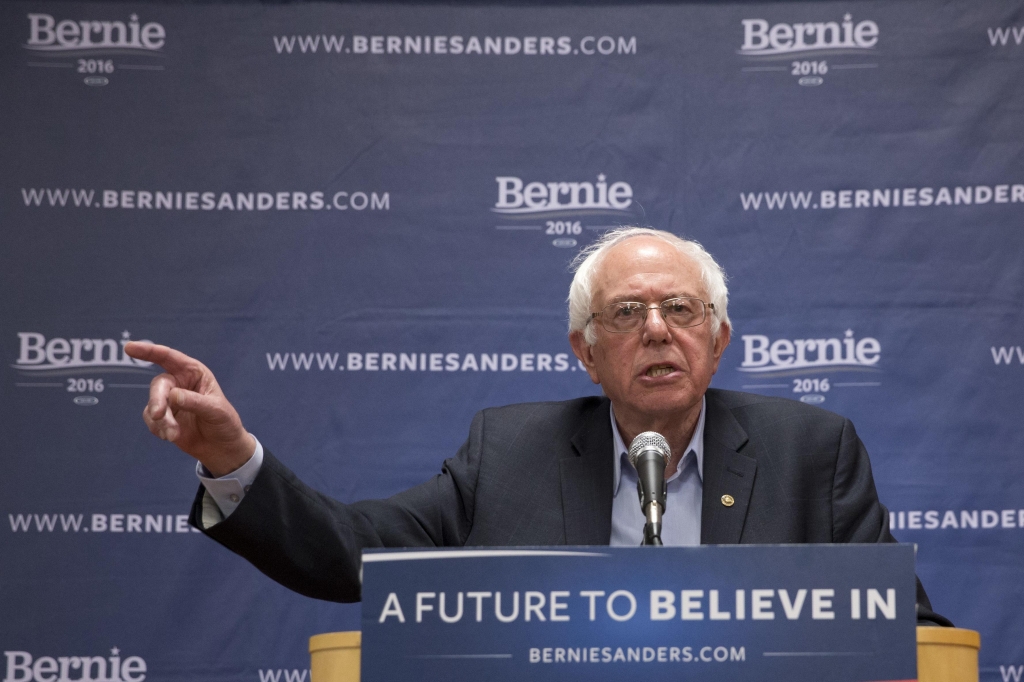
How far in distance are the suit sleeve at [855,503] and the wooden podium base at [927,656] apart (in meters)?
0.89

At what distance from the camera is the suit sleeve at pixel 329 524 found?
7.04ft

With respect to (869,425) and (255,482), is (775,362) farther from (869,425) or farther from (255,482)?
(255,482)

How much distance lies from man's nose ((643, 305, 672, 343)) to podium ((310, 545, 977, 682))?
113 cm

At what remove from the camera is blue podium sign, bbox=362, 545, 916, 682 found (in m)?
1.43

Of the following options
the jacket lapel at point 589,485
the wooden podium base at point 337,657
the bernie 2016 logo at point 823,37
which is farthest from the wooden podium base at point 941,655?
the bernie 2016 logo at point 823,37

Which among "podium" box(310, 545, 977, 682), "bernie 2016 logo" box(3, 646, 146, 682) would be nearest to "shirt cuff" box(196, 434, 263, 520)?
"podium" box(310, 545, 977, 682)

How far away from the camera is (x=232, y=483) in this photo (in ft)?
6.97

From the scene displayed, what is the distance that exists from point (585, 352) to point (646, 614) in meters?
1.39

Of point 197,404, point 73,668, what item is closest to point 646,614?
point 197,404

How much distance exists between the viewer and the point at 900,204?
3730 mm

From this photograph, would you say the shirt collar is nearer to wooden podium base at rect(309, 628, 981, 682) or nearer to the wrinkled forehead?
the wrinkled forehead

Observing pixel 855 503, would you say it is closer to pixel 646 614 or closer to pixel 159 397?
pixel 646 614

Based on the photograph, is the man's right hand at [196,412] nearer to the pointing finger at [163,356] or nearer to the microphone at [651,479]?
the pointing finger at [163,356]

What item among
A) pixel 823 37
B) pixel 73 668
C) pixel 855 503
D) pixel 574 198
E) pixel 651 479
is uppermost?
pixel 823 37
